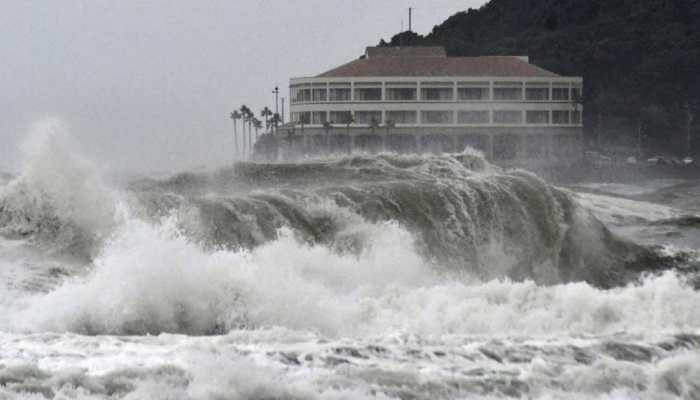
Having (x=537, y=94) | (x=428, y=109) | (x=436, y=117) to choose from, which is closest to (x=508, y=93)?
(x=537, y=94)

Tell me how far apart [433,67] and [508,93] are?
18.6 feet

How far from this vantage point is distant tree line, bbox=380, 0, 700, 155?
9706cm

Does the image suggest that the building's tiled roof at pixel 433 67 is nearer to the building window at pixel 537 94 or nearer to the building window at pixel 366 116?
the building window at pixel 537 94

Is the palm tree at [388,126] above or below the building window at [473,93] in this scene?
below

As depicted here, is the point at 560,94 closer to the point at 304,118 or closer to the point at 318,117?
the point at 318,117

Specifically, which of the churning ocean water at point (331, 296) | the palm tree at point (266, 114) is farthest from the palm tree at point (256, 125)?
the churning ocean water at point (331, 296)

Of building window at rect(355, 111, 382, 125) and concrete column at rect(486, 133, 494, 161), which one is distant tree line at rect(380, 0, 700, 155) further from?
building window at rect(355, 111, 382, 125)

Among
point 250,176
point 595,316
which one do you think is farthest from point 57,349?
point 250,176

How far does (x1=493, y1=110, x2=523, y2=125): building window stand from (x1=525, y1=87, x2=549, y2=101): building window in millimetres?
1646

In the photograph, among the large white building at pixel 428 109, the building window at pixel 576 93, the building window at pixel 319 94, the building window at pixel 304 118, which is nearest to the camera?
the large white building at pixel 428 109

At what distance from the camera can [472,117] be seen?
8331 cm

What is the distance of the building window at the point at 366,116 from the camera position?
3282 inches

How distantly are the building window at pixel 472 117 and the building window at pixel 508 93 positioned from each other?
4.91 ft

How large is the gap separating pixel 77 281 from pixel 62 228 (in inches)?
144
